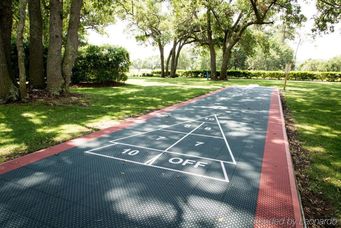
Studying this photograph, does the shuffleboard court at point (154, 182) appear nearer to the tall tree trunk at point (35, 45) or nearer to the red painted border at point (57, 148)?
the red painted border at point (57, 148)

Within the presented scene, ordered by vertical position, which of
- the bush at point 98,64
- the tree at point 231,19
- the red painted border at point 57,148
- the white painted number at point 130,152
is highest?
the tree at point 231,19

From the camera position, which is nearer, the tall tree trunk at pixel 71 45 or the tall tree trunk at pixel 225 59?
the tall tree trunk at pixel 71 45

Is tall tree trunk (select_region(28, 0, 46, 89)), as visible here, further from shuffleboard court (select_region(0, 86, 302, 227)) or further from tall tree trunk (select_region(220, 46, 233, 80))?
tall tree trunk (select_region(220, 46, 233, 80))

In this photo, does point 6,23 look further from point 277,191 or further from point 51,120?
point 277,191

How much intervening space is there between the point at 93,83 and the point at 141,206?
19112mm

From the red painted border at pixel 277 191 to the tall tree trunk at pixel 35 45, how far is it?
482 inches

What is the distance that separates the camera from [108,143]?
23.1ft

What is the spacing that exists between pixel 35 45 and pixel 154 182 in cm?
1259

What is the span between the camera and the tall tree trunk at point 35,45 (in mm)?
14373

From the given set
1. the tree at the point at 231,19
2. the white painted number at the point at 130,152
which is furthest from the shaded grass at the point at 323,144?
the tree at the point at 231,19

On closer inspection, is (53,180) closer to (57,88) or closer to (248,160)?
(248,160)

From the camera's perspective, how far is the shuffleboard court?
3.78m

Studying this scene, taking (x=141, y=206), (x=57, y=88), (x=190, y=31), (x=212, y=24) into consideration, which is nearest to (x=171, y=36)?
(x=190, y=31)

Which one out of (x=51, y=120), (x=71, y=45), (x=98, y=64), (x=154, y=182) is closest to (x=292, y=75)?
(x=98, y=64)
